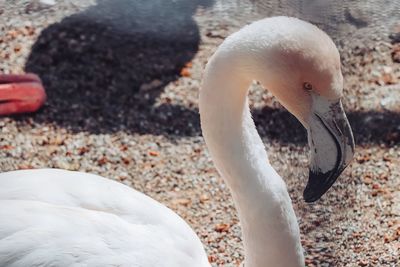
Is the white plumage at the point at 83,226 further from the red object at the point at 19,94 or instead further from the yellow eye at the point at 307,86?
the red object at the point at 19,94

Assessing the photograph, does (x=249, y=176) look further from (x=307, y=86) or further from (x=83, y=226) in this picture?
(x=83, y=226)

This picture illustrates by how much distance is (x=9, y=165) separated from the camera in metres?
2.60

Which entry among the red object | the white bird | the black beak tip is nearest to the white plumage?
the white bird

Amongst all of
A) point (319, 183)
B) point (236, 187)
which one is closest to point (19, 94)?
point (236, 187)

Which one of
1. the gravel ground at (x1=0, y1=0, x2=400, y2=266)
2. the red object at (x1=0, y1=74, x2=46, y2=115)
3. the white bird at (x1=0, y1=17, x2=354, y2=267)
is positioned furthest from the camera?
the red object at (x1=0, y1=74, x2=46, y2=115)

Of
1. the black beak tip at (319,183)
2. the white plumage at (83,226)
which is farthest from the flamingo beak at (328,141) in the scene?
the white plumage at (83,226)

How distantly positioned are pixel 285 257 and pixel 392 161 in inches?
37.8

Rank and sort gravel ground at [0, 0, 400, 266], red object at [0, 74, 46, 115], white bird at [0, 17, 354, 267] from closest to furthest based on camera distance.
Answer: white bird at [0, 17, 354, 267] < gravel ground at [0, 0, 400, 266] < red object at [0, 74, 46, 115]

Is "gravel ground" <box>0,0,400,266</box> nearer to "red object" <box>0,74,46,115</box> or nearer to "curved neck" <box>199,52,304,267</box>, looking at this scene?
"red object" <box>0,74,46,115</box>

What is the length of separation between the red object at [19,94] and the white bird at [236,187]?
937 mm

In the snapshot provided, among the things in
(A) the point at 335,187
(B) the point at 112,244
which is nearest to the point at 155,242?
(B) the point at 112,244

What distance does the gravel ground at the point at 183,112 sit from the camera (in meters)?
2.39

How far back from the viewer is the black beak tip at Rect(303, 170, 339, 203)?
1690mm

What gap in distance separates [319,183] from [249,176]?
15cm
